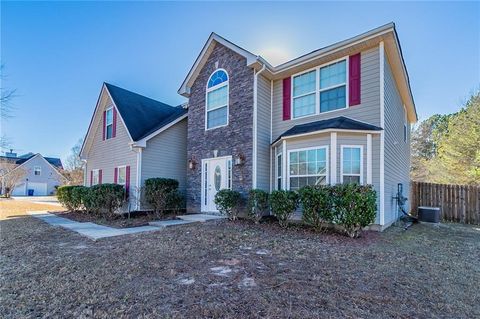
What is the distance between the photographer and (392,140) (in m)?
8.77

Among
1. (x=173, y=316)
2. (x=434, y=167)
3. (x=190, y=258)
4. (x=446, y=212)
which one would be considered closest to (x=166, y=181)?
(x=190, y=258)

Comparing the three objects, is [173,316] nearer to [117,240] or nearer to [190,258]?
[190,258]

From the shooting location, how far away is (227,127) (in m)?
10.1

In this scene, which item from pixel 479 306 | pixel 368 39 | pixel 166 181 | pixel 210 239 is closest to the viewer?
pixel 479 306

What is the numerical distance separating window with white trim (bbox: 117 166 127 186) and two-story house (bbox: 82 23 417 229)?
133mm

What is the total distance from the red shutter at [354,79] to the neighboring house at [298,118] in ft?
0.10

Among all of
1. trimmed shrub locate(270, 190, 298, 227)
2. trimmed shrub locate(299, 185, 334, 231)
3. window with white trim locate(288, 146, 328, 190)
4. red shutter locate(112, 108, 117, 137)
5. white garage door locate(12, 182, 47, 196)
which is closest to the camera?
trimmed shrub locate(299, 185, 334, 231)

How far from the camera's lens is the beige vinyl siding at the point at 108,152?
11.7 m

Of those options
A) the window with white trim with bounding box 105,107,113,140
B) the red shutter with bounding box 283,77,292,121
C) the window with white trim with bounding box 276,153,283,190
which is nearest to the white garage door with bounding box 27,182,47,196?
the window with white trim with bounding box 105,107,113,140

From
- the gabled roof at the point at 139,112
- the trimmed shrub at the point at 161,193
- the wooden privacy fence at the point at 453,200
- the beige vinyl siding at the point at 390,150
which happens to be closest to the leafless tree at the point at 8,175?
the gabled roof at the point at 139,112

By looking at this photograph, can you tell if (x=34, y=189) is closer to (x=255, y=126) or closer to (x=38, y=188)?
(x=38, y=188)

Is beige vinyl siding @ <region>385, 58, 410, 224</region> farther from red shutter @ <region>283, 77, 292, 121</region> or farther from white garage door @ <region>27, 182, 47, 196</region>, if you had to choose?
white garage door @ <region>27, 182, 47, 196</region>

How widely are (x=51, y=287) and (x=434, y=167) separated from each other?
2327 cm

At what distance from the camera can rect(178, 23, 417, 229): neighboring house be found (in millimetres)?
7430
